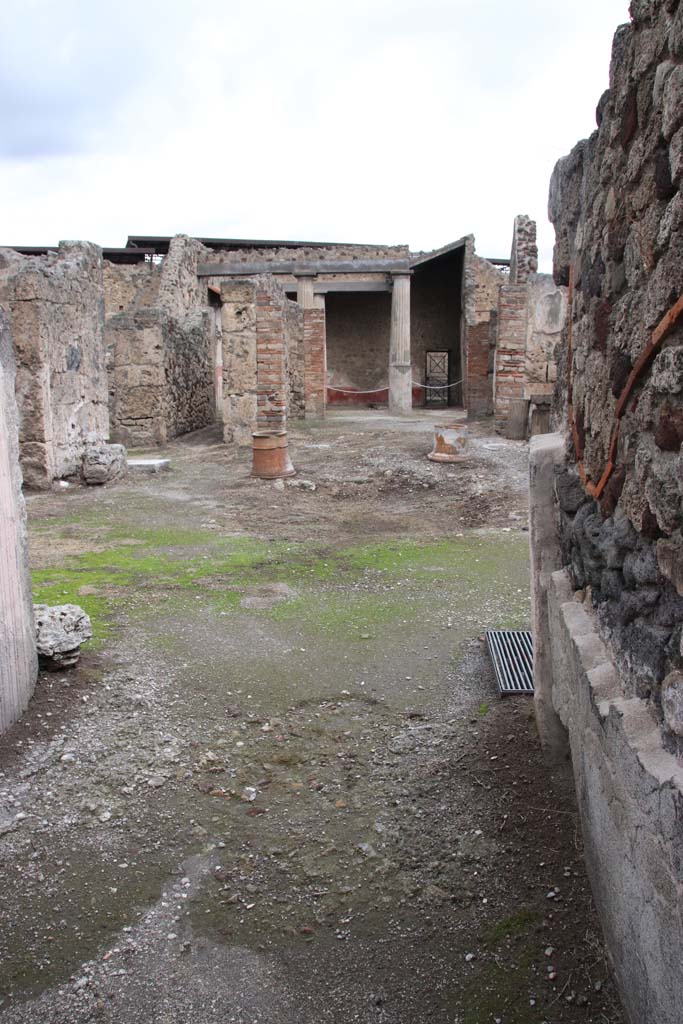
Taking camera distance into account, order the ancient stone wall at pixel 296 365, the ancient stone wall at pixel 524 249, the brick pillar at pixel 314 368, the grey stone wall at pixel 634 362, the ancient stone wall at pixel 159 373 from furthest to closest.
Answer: the brick pillar at pixel 314 368 → the ancient stone wall at pixel 296 365 → the ancient stone wall at pixel 524 249 → the ancient stone wall at pixel 159 373 → the grey stone wall at pixel 634 362

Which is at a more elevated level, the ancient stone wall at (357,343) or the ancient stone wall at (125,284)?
the ancient stone wall at (125,284)

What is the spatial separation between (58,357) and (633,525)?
836 centimetres

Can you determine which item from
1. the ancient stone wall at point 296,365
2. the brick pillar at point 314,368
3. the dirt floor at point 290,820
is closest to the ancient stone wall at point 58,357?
the dirt floor at point 290,820

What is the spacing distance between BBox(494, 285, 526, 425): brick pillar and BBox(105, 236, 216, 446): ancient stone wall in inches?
216

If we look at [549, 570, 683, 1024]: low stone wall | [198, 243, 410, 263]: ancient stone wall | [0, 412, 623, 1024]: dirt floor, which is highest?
[198, 243, 410, 263]: ancient stone wall

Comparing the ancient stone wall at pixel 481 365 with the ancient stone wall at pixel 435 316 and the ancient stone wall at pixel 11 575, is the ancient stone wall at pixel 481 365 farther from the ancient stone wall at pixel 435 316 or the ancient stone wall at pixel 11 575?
the ancient stone wall at pixel 11 575

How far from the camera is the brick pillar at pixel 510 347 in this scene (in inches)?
520

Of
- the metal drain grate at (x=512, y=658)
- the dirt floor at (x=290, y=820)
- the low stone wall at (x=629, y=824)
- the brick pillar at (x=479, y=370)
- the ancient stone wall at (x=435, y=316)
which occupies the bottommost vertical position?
the dirt floor at (x=290, y=820)

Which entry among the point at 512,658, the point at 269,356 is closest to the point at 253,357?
the point at 269,356

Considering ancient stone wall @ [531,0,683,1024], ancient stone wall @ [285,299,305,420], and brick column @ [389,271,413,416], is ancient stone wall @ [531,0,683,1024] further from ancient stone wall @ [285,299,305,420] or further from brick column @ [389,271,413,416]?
brick column @ [389,271,413,416]

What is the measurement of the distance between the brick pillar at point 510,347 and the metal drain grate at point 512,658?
Answer: 30.8 ft

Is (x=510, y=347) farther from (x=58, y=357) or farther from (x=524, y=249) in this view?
(x=58, y=357)

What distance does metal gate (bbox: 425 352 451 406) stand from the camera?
952 inches

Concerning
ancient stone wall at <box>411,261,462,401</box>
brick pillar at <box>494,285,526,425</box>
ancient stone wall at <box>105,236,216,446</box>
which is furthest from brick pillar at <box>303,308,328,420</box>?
ancient stone wall at <box>411,261,462,401</box>
